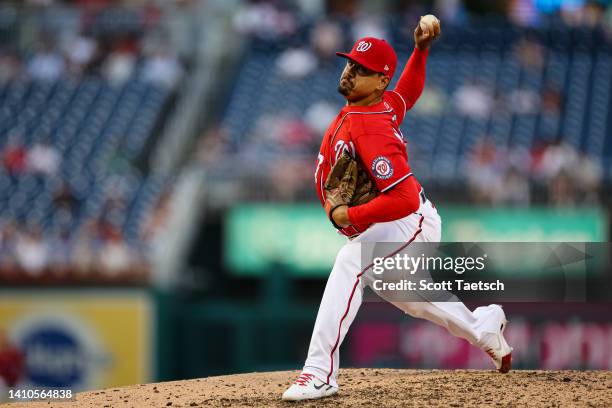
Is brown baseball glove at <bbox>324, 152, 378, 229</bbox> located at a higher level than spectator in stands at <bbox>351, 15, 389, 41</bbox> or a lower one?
lower

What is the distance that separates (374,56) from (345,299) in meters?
1.22

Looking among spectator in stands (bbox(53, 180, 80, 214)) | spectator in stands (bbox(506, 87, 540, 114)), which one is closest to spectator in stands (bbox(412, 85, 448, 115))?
spectator in stands (bbox(506, 87, 540, 114))

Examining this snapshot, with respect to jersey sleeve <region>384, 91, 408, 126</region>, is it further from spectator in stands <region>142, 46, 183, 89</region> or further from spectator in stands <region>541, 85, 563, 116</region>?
spectator in stands <region>142, 46, 183, 89</region>

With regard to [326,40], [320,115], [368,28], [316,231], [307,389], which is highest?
[368,28]

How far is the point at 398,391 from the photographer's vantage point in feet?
21.1

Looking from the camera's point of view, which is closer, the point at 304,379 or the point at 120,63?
the point at 304,379

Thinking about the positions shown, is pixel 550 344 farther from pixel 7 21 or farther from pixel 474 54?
pixel 7 21

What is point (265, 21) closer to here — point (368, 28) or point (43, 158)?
point (368, 28)

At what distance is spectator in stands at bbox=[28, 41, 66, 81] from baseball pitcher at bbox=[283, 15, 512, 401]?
1400 centimetres

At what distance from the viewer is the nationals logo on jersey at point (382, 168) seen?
19.7 ft

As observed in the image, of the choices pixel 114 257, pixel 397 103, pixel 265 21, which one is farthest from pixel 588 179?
pixel 397 103

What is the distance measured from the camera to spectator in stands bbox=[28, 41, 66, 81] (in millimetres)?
19594

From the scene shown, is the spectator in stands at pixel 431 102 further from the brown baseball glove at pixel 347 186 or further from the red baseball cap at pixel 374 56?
the brown baseball glove at pixel 347 186

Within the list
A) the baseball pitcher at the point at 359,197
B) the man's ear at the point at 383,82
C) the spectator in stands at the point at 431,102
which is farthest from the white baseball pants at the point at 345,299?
the spectator in stands at the point at 431,102
